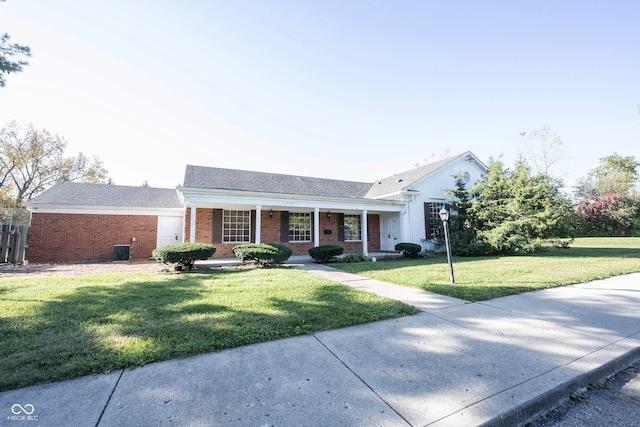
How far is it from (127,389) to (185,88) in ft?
33.9

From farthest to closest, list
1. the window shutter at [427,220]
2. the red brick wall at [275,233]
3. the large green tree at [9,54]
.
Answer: the window shutter at [427,220] → the red brick wall at [275,233] → the large green tree at [9,54]

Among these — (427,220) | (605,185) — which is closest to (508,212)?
(427,220)

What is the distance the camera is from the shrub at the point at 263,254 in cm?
937

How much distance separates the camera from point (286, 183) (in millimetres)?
15758

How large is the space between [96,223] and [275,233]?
29.4 ft

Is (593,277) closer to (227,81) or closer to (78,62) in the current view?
(227,81)

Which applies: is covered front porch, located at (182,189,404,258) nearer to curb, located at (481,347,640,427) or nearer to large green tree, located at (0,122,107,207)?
curb, located at (481,347,640,427)

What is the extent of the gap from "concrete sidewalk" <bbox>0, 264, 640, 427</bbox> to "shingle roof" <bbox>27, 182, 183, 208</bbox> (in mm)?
13686

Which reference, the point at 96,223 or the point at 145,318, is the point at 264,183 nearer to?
the point at 96,223

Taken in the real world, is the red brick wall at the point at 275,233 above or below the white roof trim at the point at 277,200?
below

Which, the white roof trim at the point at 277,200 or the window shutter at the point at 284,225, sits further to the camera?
the window shutter at the point at 284,225

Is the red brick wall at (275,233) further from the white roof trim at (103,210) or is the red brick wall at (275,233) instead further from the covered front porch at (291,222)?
the white roof trim at (103,210)

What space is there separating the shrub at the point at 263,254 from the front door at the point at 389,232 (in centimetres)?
782

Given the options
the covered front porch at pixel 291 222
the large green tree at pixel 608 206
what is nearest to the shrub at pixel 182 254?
the covered front porch at pixel 291 222
